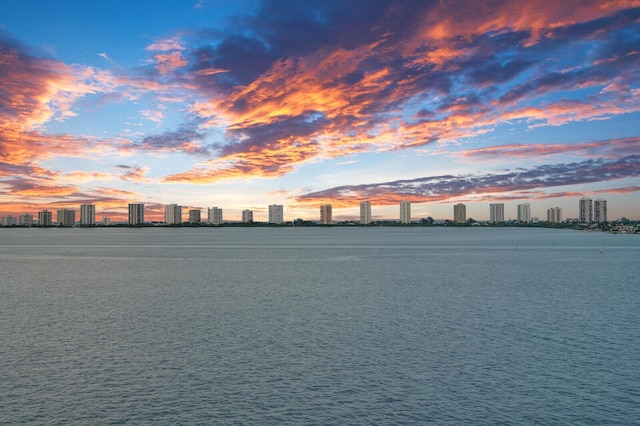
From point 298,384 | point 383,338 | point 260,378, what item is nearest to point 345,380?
point 298,384

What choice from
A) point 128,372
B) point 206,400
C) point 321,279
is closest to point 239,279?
point 321,279

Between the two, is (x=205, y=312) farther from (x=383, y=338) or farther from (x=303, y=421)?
(x=303, y=421)

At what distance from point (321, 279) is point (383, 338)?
42.1 meters

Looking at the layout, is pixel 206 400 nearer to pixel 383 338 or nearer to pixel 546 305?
pixel 383 338

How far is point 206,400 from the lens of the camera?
1089 inches

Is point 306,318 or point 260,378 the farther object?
point 306,318

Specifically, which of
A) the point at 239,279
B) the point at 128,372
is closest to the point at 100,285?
the point at 239,279

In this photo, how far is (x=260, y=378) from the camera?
3114cm

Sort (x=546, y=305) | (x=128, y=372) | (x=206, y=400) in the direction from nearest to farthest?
1. (x=206, y=400)
2. (x=128, y=372)
3. (x=546, y=305)

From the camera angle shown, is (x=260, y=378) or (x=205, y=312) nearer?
(x=260, y=378)

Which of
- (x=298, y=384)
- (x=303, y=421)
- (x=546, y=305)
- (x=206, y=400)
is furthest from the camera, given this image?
(x=546, y=305)

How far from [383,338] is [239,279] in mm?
46074

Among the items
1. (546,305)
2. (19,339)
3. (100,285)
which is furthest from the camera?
(100,285)

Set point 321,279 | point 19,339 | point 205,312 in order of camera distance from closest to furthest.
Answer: point 19,339 → point 205,312 → point 321,279
